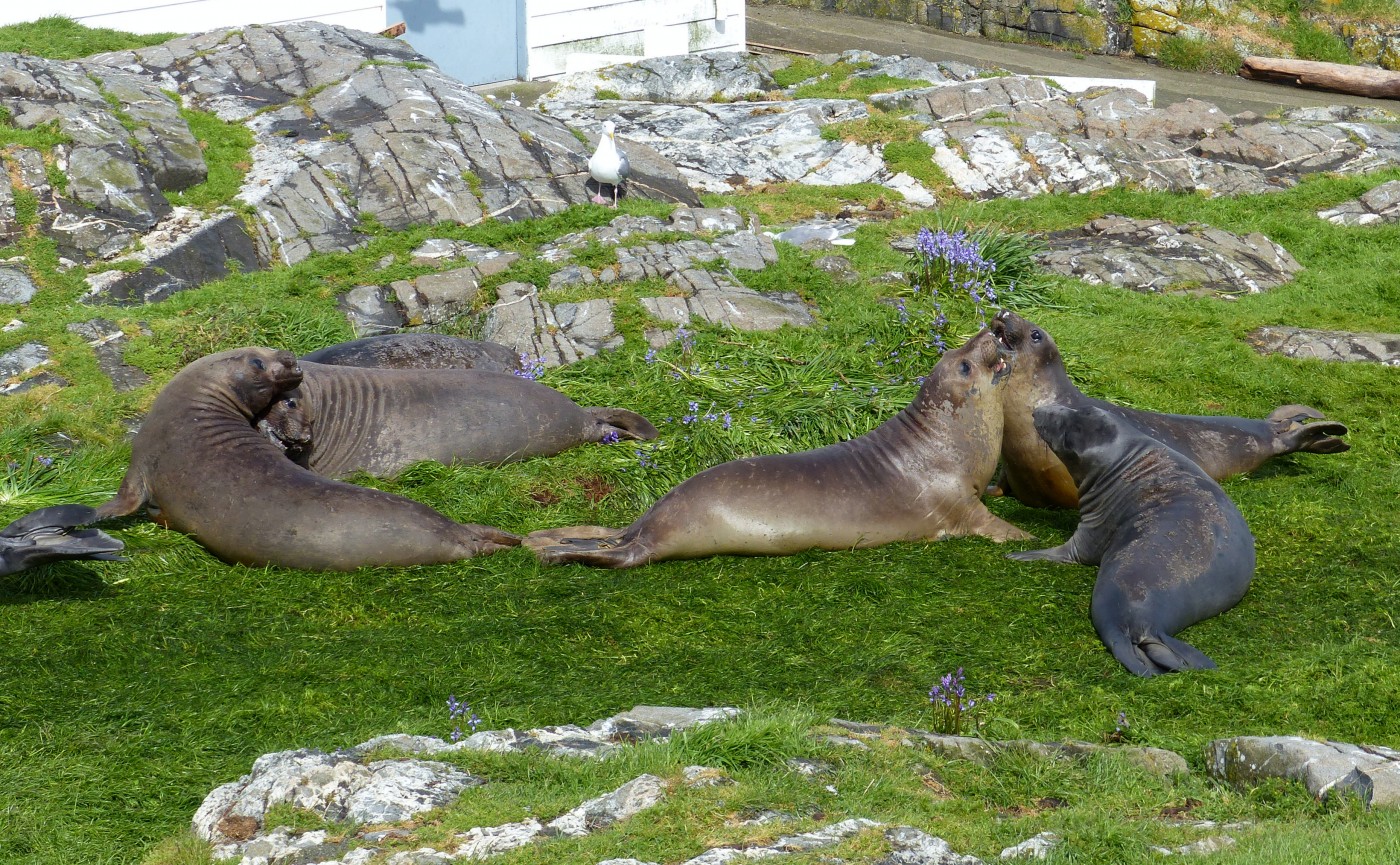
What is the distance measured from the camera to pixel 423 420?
8211 millimetres

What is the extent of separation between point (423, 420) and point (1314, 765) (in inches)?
219

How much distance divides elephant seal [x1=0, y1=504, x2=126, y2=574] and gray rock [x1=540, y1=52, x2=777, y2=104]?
1284 cm

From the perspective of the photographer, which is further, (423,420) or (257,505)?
(423,420)

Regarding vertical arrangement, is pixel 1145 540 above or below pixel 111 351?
above

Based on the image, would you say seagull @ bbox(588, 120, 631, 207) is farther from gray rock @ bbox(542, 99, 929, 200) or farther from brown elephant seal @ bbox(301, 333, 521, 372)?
brown elephant seal @ bbox(301, 333, 521, 372)

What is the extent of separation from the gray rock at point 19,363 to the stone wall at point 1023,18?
768 inches

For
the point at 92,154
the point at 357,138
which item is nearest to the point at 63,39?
the point at 92,154

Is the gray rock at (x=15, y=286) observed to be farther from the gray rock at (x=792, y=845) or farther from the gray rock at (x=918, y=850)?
the gray rock at (x=918, y=850)

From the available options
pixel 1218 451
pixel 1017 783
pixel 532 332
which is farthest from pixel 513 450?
pixel 1017 783

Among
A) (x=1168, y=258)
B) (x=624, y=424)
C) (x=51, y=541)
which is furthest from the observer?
(x=1168, y=258)

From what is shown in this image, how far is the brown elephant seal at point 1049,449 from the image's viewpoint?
764cm

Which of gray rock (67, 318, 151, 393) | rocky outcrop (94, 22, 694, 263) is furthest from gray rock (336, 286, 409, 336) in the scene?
gray rock (67, 318, 151, 393)

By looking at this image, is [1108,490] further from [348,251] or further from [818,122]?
[818,122]

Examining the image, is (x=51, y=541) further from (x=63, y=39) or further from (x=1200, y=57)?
(x=1200, y=57)
